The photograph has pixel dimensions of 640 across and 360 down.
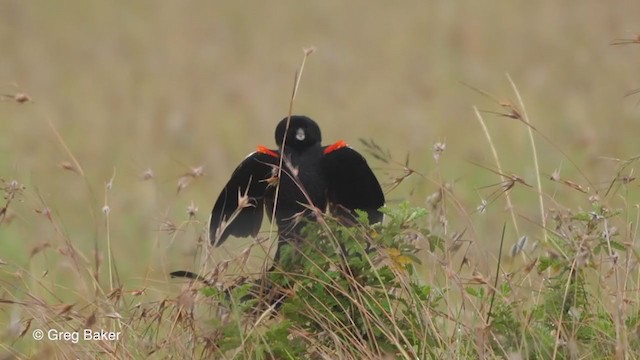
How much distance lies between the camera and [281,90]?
41.9 feet

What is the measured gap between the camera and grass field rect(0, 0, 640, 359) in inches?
416

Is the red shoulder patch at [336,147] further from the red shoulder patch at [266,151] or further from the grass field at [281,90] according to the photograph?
the grass field at [281,90]

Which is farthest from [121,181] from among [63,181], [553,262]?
[553,262]

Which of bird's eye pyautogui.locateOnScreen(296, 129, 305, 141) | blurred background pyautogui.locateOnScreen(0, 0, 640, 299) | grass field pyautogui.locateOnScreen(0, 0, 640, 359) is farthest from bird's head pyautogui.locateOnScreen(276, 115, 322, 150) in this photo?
blurred background pyautogui.locateOnScreen(0, 0, 640, 299)

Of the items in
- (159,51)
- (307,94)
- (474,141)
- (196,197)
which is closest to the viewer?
(196,197)

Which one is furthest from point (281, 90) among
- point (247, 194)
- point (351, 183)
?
point (351, 183)

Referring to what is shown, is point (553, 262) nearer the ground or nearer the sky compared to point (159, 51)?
nearer the sky

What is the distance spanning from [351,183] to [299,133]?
0.82 ft

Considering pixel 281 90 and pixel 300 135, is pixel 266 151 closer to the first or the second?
pixel 300 135

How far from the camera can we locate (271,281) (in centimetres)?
404

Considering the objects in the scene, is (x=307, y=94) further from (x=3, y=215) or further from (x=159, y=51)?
(x=3, y=215)

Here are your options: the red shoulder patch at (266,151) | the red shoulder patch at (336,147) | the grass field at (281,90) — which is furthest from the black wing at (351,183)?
the grass field at (281,90)

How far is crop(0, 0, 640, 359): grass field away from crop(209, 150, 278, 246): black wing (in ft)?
14.5

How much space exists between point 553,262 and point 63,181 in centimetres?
767
